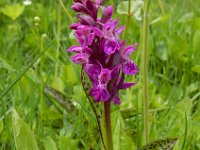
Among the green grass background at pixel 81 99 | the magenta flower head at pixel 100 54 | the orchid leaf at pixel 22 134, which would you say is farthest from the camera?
the green grass background at pixel 81 99

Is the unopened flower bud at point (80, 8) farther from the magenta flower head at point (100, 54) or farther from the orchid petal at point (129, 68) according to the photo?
the orchid petal at point (129, 68)

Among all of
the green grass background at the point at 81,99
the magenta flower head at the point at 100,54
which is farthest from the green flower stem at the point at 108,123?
the green grass background at the point at 81,99

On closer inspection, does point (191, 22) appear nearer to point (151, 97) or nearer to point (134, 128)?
point (151, 97)

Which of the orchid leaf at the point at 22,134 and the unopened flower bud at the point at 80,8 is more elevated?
the unopened flower bud at the point at 80,8

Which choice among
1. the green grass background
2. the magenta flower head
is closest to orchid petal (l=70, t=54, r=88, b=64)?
the magenta flower head

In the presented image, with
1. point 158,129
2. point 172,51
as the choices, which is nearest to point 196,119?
point 158,129

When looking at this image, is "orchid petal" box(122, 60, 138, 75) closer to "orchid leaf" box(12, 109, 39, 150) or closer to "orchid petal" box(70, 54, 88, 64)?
"orchid petal" box(70, 54, 88, 64)

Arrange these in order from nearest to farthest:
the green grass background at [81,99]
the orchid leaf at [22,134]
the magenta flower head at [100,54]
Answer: the magenta flower head at [100,54]
the orchid leaf at [22,134]
the green grass background at [81,99]

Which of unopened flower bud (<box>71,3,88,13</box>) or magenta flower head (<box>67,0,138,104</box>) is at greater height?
unopened flower bud (<box>71,3,88,13</box>)
